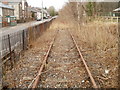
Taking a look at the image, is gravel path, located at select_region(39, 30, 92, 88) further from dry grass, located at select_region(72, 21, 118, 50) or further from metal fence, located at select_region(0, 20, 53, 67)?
dry grass, located at select_region(72, 21, 118, 50)

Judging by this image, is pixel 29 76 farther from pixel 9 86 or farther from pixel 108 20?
pixel 108 20

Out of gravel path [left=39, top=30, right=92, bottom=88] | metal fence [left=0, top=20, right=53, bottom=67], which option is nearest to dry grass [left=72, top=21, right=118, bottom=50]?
gravel path [left=39, top=30, right=92, bottom=88]

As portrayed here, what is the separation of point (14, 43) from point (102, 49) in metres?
4.65

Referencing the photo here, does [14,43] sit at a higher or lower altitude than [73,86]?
higher

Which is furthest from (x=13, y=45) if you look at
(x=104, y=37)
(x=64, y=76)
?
(x=104, y=37)

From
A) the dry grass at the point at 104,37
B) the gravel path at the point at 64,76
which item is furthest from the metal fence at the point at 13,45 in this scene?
the dry grass at the point at 104,37

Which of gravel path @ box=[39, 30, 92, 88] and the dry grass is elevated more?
the dry grass

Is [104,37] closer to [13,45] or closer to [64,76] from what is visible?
[13,45]

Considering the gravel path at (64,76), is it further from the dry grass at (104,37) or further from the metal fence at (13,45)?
the dry grass at (104,37)

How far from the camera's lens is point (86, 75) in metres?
5.13

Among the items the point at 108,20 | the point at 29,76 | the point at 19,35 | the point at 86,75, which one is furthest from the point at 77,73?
the point at 108,20

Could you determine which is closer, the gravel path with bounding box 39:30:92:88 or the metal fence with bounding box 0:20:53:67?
the gravel path with bounding box 39:30:92:88

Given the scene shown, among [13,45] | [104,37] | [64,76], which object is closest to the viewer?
[64,76]

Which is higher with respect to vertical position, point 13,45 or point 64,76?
point 13,45
